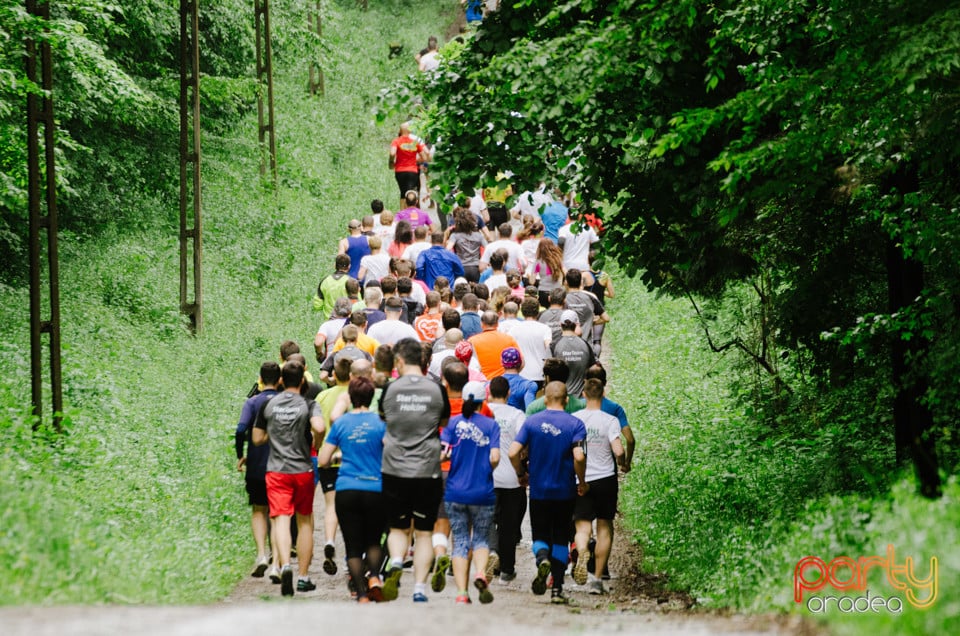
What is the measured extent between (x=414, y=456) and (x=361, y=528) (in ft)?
2.62

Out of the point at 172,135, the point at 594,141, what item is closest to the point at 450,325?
the point at 594,141

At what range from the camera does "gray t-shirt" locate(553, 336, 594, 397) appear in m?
12.7

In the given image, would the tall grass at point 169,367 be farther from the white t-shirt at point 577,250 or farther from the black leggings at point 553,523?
the white t-shirt at point 577,250

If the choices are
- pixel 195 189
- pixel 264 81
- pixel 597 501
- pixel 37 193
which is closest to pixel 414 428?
pixel 597 501

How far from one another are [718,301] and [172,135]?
15.0 m

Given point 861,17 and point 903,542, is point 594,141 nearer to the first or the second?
point 861,17

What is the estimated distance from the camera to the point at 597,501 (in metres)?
10.7

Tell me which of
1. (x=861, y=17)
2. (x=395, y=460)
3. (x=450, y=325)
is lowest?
(x=395, y=460)

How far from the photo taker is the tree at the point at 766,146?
9195mm

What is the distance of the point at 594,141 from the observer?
459 inches

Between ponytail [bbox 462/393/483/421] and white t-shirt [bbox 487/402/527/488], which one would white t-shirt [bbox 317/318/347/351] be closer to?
white t-shirt [bbox 487/402/527/488]

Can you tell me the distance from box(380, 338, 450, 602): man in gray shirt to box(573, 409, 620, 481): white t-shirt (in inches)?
73.3

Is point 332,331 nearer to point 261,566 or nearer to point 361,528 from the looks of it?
point 261,566

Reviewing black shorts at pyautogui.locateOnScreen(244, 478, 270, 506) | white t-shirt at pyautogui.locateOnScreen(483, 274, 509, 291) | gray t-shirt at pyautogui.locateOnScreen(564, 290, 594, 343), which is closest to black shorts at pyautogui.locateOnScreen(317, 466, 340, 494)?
black shorts at pyautogui.locateOnScreen(244, 478, 270, 506)
